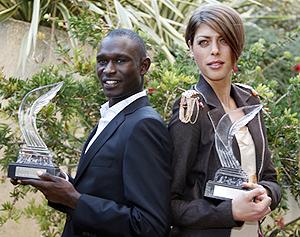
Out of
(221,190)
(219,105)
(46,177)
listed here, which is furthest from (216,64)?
(46,177)

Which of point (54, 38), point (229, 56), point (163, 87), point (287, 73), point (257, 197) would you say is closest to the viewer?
point (257, 197)

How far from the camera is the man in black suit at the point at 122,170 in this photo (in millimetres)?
2639

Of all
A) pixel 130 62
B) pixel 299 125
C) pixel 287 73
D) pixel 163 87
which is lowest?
pixel 287 73

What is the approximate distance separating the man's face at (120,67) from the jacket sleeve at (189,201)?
0.24 metres

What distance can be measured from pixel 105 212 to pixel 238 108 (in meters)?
0.69

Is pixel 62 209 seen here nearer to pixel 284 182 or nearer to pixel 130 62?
pixel 130 62

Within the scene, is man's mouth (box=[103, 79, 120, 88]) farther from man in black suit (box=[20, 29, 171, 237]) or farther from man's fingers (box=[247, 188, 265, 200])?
man's fingers (box=[247, 188, 265, 200])

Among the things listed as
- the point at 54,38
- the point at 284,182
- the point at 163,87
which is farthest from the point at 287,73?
the point at 163,87

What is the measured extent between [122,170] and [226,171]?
0.38 m

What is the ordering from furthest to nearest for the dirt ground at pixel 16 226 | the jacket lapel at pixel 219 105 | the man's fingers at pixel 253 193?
the dirt ground at pixel 16 226 < the jacket lapel at pixel 219 105 < the man's fingers at pixel 253 193

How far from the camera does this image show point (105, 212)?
2650 millimetres

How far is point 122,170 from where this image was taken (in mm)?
2688

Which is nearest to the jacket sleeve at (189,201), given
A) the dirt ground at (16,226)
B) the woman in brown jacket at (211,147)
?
the woman in brown jacket at (211,147)

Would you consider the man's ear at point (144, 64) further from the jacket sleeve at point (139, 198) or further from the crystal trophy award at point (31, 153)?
the crystal trophy award at point (31, 153)
